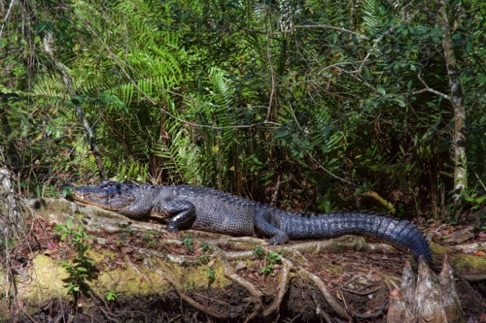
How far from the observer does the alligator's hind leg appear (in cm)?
571

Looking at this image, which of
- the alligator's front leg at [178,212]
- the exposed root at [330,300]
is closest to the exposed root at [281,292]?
the exposed root at [330,300]

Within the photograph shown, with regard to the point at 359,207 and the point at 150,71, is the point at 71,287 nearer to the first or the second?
the point at 150,71

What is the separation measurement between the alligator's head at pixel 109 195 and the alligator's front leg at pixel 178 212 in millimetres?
296

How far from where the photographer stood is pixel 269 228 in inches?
231

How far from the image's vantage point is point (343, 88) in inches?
260

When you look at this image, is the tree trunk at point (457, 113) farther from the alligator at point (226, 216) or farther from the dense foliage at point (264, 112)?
the alligator at point (226, 216)

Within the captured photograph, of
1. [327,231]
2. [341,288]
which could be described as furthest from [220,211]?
[341,288]

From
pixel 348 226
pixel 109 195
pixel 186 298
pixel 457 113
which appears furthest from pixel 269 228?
pixel 457 113

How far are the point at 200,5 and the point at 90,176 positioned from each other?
247 cm

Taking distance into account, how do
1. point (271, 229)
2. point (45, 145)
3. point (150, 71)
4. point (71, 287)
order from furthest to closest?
point (150, 71), point (271, 229), point (45, 145), point (71, 287)

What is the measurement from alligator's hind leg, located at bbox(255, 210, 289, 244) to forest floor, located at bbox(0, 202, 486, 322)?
0.31 metres

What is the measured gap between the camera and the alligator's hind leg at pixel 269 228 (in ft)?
18.7

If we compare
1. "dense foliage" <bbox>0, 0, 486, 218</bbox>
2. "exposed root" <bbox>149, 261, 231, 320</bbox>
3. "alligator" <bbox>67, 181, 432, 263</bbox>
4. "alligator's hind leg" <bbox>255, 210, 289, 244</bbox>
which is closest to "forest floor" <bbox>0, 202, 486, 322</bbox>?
"exposed root" <bbox>149, 261, 231, 320</bbox>

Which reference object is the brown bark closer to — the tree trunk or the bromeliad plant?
the tree trunk
